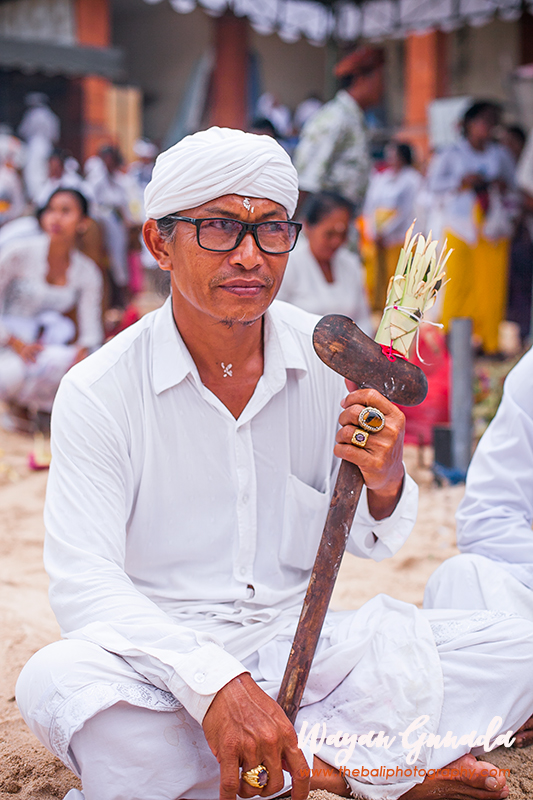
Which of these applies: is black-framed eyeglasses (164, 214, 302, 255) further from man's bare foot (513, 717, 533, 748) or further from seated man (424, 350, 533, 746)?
man's bare foot (513, 717, 533, 748)

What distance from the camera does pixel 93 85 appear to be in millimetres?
12445

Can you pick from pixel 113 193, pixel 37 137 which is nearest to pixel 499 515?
pixel 113 193

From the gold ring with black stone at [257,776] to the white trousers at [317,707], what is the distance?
214mm

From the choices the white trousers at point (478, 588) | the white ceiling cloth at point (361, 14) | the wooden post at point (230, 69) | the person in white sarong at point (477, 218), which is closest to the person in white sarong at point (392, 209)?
the person in white sarong at point (477, 218)

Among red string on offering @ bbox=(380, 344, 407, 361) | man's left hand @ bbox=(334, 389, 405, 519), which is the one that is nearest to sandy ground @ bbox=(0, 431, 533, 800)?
man's left hand @ bbox=(334, 389, 405, 519)

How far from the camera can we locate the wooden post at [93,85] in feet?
39.1

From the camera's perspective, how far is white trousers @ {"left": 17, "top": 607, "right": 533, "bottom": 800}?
5.48 feet

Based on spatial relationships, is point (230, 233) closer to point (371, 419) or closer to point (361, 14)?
point (371, 419)

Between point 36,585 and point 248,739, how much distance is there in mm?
1923

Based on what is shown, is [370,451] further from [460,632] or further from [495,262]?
[495,262]

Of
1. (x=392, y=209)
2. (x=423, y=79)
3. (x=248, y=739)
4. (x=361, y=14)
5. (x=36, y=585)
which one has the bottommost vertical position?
(x=36, y=585)

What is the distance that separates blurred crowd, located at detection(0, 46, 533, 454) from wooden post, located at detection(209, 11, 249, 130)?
2.98m

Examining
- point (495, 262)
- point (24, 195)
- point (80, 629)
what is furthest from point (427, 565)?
point (24, 195)

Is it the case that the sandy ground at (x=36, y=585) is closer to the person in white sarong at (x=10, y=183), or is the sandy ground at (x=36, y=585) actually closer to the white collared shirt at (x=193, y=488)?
the white collared shirt at (x=193, y=488)
